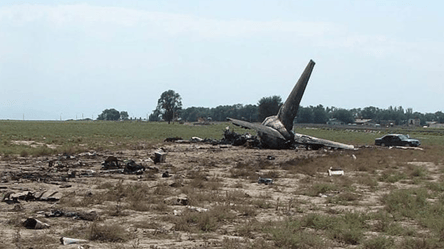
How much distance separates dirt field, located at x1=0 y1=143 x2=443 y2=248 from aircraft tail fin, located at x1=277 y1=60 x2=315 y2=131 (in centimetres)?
1362

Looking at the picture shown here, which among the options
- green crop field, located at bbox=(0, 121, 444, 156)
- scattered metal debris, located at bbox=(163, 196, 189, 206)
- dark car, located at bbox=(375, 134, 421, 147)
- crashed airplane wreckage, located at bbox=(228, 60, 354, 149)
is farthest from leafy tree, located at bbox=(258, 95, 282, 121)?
scattered metal debris, located at bbox=(163, 196, 189, 206)

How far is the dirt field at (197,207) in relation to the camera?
400 inches

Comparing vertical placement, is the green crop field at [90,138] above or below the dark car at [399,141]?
below

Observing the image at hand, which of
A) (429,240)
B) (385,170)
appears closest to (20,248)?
(429,240)

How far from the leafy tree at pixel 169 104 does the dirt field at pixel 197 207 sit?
6351 inches

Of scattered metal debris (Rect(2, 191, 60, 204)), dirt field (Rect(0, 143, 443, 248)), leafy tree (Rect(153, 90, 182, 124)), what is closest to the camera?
dirt field (Rect(0, 143, 443, 248))

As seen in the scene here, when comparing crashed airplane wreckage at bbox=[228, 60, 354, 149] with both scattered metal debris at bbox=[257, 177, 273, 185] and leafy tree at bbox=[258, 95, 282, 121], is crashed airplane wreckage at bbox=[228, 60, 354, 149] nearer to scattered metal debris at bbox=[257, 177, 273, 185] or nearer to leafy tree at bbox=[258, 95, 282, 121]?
scattered metal debris at bbox=[257, 177, 273, 185]

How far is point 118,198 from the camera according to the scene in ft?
50.1

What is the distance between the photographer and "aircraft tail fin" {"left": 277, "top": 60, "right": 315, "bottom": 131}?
38.6m

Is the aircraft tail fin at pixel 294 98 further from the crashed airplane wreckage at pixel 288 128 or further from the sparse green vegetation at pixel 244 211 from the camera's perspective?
the sparse green vegetation at pixel 244 211

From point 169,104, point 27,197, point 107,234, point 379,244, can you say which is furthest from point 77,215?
point 169,104

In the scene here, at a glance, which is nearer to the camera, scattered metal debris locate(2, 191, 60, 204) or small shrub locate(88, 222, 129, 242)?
small shrub locate(88, 222, 129, 242)

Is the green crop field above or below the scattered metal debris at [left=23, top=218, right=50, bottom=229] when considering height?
above

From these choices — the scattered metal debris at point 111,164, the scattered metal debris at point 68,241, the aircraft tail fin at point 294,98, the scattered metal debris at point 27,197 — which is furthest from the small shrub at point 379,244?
the aircraft tail fin at point 294,98
